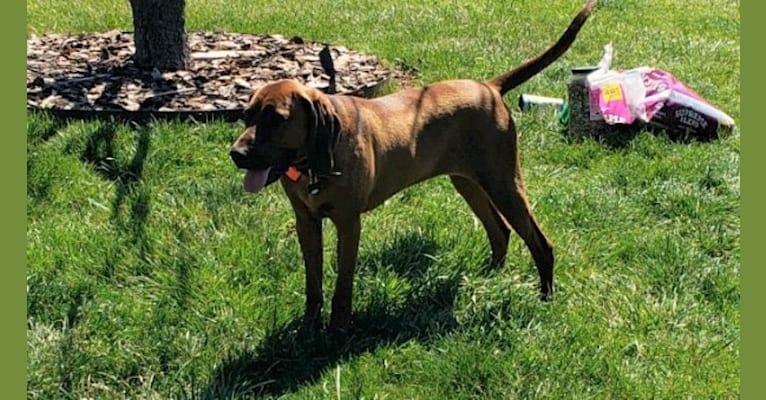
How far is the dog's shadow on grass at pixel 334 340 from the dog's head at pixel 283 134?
754 millimetres

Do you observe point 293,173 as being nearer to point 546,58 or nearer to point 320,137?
point 320,137

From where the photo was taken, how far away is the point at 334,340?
366cm

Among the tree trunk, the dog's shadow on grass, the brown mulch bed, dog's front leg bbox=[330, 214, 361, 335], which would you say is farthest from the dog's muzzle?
the tree trunk

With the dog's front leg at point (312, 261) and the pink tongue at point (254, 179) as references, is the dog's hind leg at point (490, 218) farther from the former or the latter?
the pink tongue at point (254, 179)

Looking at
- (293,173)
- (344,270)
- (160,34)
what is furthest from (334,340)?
(160,34)

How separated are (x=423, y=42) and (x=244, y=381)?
5.34 m

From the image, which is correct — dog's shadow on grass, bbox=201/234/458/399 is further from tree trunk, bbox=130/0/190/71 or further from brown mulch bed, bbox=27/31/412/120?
tree trunk, bbox=130/0/190/71

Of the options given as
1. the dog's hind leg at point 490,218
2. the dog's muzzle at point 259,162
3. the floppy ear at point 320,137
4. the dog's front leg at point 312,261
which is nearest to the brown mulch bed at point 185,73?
the dog's hind leg at point 490,218

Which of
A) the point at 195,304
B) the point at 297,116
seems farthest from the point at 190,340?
the point at 297,116

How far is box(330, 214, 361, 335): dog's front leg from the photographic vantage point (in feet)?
11.6

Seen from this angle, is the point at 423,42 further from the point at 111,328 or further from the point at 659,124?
the point at 111,328

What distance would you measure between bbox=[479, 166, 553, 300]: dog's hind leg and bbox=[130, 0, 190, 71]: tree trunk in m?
3.60

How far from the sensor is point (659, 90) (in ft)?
19.7

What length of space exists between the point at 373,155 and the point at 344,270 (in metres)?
0.49
